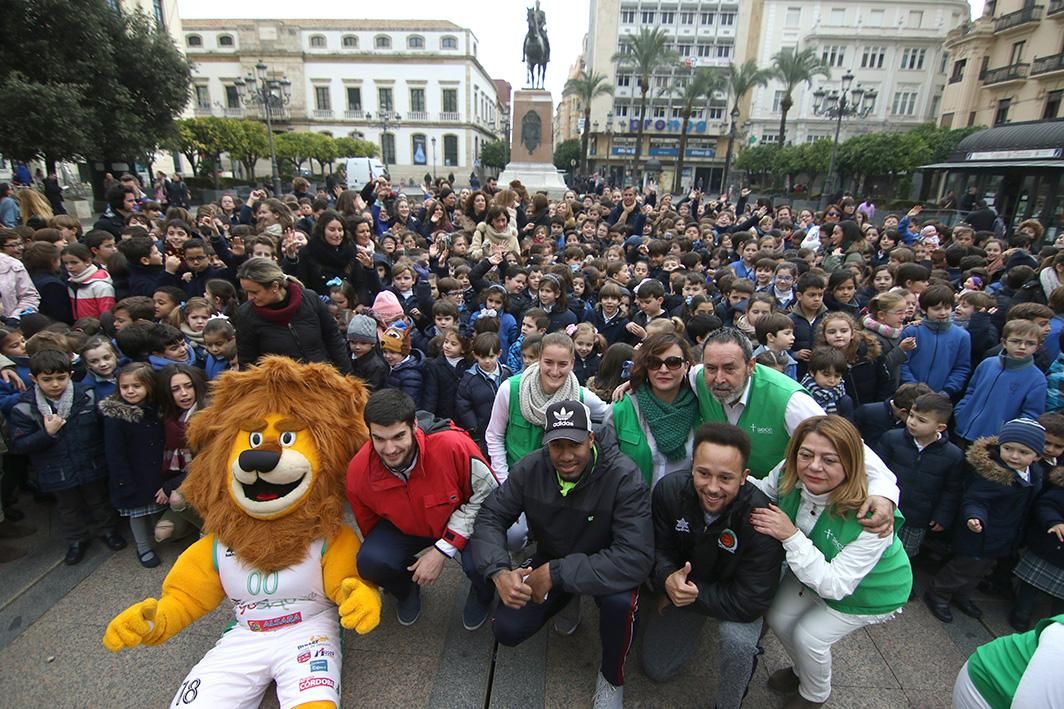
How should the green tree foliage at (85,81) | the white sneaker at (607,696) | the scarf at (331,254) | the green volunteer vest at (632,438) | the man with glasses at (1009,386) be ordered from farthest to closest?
Result: 1. the green tree foliage at (85,81)
2. the scarf at (331,254)
3. the man with glasses at (1009,386)
4. the green volunteer vest at (632,438)
5. the white sneaker at (607,696)

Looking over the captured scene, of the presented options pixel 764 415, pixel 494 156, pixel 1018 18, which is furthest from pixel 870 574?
pixel 494 156

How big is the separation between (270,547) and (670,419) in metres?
2.22

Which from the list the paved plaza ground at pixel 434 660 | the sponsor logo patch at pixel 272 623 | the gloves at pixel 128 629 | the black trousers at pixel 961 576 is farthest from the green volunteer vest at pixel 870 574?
the gloves at pixel 128 629

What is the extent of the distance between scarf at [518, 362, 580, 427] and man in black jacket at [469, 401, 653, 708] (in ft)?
1.46

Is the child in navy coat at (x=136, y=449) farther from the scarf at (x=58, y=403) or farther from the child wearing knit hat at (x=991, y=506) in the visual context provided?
the child wearing knit hat at (x=991, y=506)

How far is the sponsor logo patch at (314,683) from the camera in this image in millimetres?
2465

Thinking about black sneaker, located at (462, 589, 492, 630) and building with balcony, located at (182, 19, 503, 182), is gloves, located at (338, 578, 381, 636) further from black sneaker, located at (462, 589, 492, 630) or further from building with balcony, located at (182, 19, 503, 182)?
building with balcony, located at (182, 19, 503, 182)

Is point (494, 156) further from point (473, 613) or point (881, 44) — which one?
point (473, 613)

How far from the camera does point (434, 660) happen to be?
9.80 feet

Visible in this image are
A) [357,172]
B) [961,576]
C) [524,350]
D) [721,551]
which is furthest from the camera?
[357,172]

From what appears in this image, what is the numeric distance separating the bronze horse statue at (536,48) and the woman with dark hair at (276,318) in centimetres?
2409

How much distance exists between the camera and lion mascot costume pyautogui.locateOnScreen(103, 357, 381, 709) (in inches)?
99.0

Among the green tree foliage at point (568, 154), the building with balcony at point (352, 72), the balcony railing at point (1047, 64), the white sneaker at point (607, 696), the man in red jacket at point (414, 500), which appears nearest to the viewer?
the white sneaker at point (607, 696)

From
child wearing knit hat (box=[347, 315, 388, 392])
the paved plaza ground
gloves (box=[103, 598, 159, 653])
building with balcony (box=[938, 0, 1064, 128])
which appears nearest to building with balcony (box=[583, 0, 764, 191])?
building with balcony (box=[938, 0, 1064, 128])
